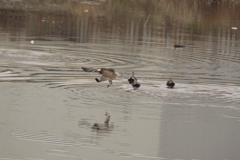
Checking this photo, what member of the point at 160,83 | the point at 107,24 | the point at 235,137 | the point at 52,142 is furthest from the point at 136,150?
the point at 107,24

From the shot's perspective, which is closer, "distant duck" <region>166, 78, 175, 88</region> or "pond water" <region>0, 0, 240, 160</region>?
"pond water" <region>0, 0, 240, 160</region>

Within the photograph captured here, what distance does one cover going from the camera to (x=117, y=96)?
15.0 metres

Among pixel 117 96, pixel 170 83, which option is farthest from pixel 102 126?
pixel 170 83

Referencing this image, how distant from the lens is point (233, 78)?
1891 centimetres

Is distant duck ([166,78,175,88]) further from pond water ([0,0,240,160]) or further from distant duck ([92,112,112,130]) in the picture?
distant duck ([92,112,112,130])

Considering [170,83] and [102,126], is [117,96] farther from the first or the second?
[102,126]

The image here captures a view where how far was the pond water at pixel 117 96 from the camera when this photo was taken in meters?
11.0

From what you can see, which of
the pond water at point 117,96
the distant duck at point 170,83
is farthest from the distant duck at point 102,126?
the distant duck at point 170,83

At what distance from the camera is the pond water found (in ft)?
36.1

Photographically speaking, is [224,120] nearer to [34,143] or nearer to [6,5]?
[34,143]

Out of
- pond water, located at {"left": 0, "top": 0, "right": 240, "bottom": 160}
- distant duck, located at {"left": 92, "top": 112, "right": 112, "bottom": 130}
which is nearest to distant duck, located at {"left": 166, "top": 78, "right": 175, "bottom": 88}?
pond water, located at {"left": 0, "top": 0, "right": 240, "bottom": 160}

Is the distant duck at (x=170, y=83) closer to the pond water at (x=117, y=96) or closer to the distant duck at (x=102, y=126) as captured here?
the pond water at (x=117, y=96)

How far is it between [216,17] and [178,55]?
2474cm

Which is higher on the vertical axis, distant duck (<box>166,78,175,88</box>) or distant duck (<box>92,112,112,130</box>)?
distant duck (<box>166,78,175,88</box>)
